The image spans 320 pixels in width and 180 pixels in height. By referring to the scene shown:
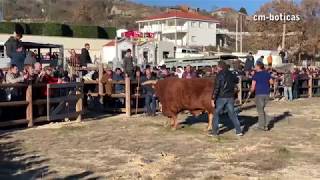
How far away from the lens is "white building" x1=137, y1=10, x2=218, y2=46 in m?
101

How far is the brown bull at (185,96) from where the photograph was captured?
566 inches

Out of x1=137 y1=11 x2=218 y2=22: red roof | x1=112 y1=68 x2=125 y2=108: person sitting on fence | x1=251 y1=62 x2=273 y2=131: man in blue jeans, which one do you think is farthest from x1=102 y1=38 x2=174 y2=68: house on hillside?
x1=137 y1=11 x2=218 y2=22: red roof

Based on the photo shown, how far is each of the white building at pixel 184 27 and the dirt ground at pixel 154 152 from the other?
8463cm

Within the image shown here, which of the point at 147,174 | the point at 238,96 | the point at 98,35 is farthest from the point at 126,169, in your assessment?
the point at 98,35

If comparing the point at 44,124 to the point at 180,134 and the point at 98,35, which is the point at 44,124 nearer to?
the point at 180,134

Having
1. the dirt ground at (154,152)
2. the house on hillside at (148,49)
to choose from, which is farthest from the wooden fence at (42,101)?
the house on hillside at (148,49)

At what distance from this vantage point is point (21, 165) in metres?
10.4

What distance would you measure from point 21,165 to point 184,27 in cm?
9178

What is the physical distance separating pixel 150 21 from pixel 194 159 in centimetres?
9511

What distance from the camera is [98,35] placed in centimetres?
7569

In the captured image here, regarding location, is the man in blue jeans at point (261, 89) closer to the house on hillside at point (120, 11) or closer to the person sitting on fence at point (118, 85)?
the person sitting on fence at point (118, 85)

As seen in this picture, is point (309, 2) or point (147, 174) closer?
point (147, 174)

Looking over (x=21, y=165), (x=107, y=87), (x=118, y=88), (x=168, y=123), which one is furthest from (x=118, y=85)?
(x=21, y=165)

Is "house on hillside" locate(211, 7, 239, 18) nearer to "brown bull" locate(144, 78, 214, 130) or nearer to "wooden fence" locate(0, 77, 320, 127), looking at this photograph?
"wooden fence" locate(0, 77, 320, 127)
